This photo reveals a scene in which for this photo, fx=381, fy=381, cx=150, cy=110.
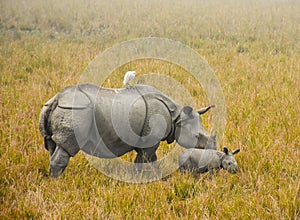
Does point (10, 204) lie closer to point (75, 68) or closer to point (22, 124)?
point (22, 124)

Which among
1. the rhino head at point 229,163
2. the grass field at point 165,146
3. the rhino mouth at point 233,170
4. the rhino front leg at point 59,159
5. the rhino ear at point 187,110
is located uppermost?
the rhino ear at point 187,110

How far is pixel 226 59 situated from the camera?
27.4ft

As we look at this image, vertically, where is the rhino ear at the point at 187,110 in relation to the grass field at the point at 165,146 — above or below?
above

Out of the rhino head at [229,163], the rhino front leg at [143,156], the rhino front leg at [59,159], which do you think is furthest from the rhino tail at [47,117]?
the rhino head at [229,163]

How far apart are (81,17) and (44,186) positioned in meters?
11.1

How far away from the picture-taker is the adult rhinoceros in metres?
3.18

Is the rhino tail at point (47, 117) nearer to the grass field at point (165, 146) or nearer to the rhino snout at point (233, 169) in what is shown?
the grass field at point (165, 146)

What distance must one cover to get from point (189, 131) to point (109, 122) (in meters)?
0.75

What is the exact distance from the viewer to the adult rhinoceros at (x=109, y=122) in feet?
10.4

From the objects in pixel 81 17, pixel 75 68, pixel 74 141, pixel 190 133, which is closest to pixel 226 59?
pixel 75 68

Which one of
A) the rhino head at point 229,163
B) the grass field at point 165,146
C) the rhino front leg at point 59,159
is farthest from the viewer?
the rhino head at point 229,163

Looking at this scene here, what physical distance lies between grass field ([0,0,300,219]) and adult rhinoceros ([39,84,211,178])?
33 cm

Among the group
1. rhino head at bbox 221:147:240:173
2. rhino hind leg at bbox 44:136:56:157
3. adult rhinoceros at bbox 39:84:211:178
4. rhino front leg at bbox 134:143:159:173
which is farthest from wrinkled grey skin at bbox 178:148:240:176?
rhino hind leg at bbox 44:136:56:157

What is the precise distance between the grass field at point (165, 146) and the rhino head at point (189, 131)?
0.33 m
